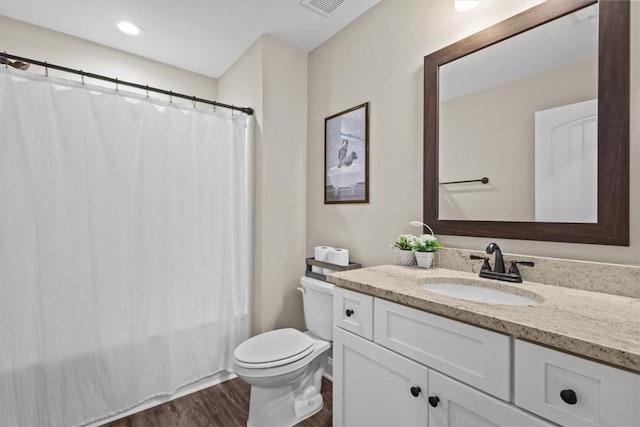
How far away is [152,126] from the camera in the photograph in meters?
1.82

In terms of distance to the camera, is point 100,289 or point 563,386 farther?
point 100,289

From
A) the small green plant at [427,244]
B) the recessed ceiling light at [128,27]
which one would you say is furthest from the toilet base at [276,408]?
the recessed ceiling light at [128,27]

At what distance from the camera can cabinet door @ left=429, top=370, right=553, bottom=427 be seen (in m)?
0.77

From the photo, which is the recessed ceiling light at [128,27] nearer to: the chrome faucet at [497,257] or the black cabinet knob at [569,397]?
the chrome faucet at [497,257]

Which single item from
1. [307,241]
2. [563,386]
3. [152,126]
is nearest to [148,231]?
[152,126]

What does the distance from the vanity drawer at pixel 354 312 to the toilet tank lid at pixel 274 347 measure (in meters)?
0.44

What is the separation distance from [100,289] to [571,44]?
96.6 inches

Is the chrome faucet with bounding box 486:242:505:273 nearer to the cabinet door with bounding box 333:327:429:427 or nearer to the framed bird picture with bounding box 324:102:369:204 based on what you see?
the cabinet door with bounding box 333:327:429:427

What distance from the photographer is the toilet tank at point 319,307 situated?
187 centimetres

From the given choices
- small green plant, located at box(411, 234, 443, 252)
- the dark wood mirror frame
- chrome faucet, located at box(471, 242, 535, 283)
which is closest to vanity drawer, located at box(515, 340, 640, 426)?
chrome faucet, located at box(471, 242, 535, 283)

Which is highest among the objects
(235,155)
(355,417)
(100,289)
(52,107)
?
(52,107)

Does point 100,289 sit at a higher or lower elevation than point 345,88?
lower

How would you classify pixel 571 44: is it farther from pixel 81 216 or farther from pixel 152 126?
pixel 81 216

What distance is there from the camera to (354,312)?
124 cm
